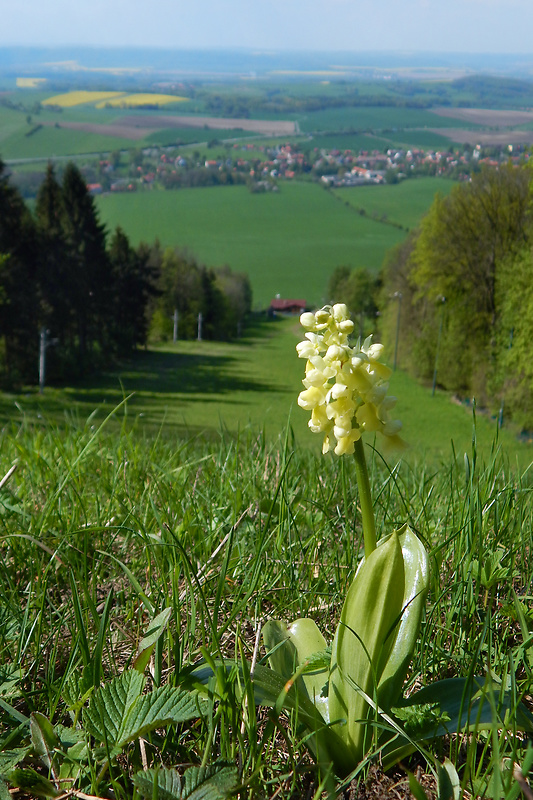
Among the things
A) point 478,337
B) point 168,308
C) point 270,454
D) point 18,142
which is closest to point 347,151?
point 18,142

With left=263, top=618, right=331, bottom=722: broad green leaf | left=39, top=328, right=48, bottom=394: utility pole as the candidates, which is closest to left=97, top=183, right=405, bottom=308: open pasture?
left=39, top=328, right=48, bottom=394: utility pole

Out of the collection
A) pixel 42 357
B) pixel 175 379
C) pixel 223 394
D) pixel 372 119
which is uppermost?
pixel 372 119

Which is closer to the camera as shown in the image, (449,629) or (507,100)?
(449,629)

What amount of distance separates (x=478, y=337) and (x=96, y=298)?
21.3 meters

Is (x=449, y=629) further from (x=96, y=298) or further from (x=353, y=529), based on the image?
(x=96, y=298)

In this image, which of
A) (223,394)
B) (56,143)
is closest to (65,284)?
(223,394)

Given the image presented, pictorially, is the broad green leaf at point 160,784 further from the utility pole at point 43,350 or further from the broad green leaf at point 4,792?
the utility pole at point 43,350

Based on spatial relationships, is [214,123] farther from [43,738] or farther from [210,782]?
[210,782]

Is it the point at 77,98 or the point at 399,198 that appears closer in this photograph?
the point at 399,198

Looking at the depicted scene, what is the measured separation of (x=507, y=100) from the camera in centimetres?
12231

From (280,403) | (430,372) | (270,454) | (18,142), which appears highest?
(18,142)

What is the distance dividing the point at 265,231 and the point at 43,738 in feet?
305

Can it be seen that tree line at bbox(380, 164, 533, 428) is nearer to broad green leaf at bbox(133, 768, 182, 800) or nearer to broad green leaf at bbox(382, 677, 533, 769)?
broad green leaf at bbox(382, 677, 533, 769)

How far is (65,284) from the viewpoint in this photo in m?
34.8
